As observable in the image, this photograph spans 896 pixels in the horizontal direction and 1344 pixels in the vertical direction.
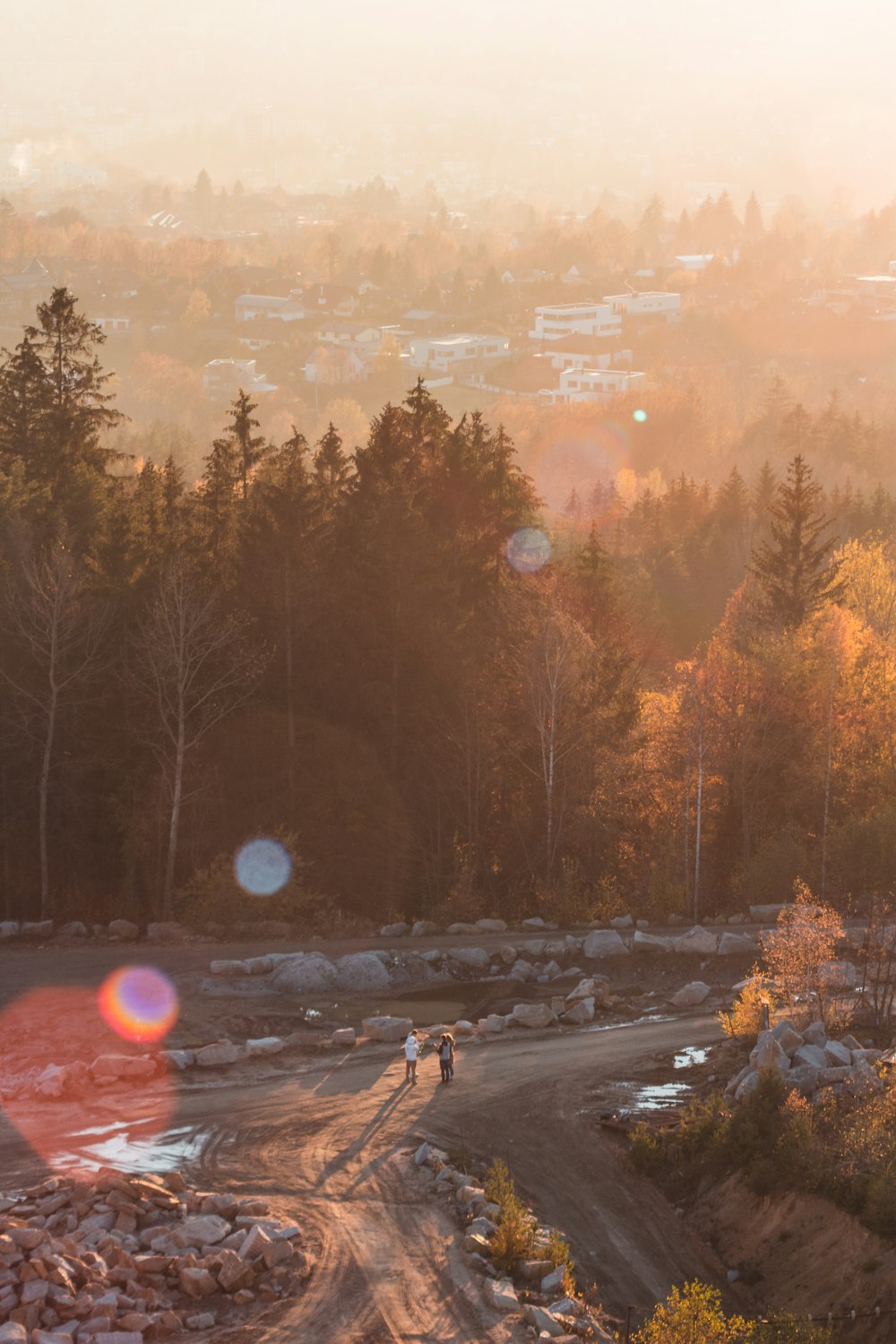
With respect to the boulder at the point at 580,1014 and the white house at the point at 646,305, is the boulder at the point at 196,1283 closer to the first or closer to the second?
the boulder at the point at 580,1014

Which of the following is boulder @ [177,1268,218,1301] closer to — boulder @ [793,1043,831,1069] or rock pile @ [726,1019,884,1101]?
rock pile @ [726,1019,884,1101]

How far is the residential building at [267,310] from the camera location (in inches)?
6452

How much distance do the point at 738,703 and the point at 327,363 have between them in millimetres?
107930

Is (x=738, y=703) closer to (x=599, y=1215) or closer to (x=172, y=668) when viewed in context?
(x=172, y=668)

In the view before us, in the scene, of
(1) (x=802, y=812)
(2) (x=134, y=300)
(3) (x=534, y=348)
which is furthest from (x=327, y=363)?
(1) (x=802, y=812)

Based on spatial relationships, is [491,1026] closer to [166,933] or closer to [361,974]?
[361,974]

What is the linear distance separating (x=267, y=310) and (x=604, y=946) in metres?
141

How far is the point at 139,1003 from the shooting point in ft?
97.2

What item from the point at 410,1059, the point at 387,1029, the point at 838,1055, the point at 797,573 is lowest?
the point at 387,1029

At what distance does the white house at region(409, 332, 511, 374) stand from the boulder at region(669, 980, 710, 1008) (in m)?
117

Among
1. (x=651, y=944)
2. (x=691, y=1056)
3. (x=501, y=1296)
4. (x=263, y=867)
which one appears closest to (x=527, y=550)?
(x=263, y=867)

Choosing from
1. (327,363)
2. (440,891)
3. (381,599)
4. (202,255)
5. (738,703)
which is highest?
(202,255)

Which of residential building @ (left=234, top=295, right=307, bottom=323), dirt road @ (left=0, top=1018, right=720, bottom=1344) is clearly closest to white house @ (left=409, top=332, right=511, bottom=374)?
residential building @ (left=234, top=295, right=307, bottom=323)

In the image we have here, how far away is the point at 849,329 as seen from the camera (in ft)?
564
